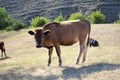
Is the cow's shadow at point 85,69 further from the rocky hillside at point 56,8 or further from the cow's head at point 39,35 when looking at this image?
the rocky hillside at point 56,8

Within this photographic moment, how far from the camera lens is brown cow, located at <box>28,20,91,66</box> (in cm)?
1720

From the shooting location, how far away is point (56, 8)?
141 metres

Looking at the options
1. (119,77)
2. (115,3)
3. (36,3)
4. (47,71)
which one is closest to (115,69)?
(119,77)

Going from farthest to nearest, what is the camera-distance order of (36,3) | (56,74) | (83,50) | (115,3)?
(36,3)
(115,3)
(83,50)
(56,74)

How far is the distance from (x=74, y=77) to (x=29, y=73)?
272 centimetres

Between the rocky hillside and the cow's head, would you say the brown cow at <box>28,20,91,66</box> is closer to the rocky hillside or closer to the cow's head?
the cow's head

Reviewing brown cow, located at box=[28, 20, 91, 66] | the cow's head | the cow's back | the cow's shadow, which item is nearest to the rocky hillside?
brown cow, located at box=[28, 20, 91, 66]

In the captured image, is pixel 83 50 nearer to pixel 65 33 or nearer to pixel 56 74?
pixel 65 33

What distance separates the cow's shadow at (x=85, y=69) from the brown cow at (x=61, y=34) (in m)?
1.63

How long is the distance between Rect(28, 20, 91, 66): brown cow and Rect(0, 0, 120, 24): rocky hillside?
356ft


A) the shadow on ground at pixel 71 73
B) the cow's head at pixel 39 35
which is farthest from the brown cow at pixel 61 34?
the shadow on ground at pixel 71 73

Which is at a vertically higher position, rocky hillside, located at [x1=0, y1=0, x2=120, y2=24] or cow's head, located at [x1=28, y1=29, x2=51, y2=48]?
cow's head, located at [x1=28, y1=29, x2=51, y2=48]

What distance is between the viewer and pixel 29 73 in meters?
16.6

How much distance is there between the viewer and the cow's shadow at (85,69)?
15.1 meters
